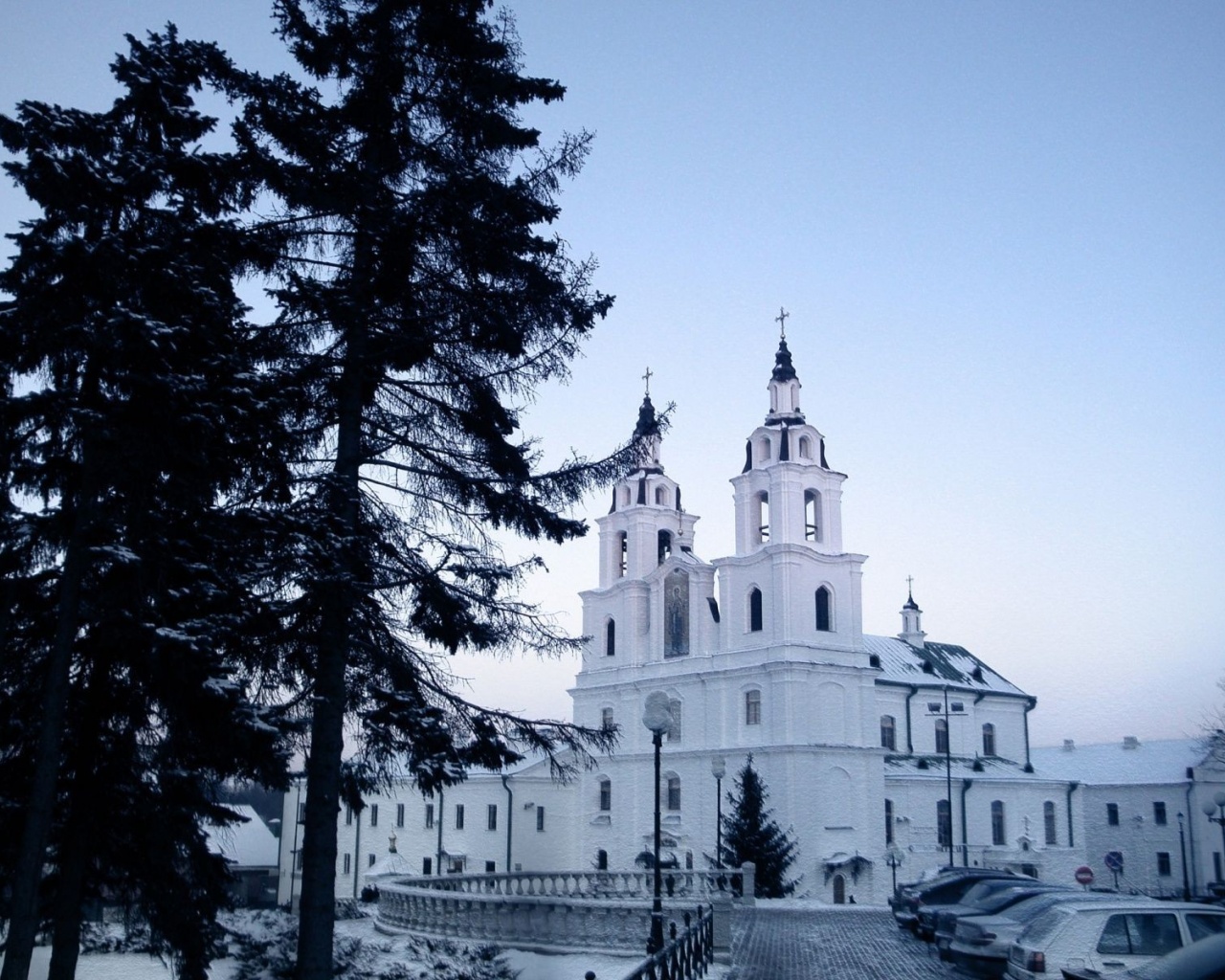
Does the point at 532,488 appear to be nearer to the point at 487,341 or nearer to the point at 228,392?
the point at 487,341

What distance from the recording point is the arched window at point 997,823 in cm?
5875

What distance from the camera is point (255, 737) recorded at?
12.3m

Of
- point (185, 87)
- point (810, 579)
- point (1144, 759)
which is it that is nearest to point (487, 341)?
point (185, 87)

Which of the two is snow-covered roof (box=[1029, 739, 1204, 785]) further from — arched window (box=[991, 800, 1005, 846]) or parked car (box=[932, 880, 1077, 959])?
parked car (box=[932, 880, 1077, 959])

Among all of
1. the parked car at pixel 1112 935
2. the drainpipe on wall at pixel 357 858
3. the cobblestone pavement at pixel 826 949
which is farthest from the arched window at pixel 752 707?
the parked car at pixel 1112 935

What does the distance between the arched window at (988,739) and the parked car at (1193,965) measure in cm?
5630

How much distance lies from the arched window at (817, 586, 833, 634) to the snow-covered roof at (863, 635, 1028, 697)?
806 centimetres

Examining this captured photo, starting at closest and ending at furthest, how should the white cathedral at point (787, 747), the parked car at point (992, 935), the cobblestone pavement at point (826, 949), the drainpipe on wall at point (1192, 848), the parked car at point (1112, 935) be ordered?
the parked car at point (1112, 935) < the parked car at point (992, 935) < the cobblestone pavement at point (826, 949) < the white cathedral at point (787, 747) < the drainpipe on wall at point (1192, 848)

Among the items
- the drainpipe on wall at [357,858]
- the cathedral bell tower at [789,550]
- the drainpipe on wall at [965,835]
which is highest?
the cathedral bell tower at [789,550]

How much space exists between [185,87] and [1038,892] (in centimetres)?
1774

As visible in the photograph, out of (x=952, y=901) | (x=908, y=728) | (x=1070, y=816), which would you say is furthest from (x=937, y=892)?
(x=1070, y=816)

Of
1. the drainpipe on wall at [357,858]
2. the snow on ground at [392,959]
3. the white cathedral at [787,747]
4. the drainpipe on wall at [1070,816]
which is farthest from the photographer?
the drainpipe on wall at [357,858]

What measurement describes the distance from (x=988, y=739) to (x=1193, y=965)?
189ft

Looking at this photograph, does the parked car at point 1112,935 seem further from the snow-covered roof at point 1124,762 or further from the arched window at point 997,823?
the snow-covered roof at point 1124,762
